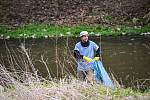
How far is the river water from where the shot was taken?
12.7 meters

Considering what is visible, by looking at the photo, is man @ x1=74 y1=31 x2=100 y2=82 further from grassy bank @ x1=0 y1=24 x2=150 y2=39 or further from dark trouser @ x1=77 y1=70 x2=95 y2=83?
grassy bank @ x1=0 y1=24 x2=150 y2=39

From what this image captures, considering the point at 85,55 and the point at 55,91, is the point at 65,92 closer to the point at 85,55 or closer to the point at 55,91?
the point at 55,91

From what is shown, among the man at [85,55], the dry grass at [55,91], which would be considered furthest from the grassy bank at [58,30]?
the dry grass at [55,91]

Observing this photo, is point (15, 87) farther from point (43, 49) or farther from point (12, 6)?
point (12, 6)

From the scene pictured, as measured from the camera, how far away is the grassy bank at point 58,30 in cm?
2143

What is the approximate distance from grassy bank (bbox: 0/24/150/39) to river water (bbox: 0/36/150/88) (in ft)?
3.15

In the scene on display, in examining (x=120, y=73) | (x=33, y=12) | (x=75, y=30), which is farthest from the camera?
(x=33, y=12)

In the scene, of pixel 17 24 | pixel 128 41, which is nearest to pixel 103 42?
pixel 128 41

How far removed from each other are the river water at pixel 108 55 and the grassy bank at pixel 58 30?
0.96 metres

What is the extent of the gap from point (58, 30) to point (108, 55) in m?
6.77

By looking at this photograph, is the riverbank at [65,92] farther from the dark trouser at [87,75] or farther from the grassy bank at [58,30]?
the grassy bank at [58,30]

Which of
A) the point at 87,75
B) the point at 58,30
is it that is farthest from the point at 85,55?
the point at 58,30

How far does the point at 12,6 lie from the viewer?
2673 cm

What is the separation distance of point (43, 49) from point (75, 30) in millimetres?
4348
